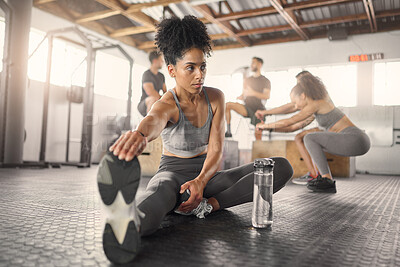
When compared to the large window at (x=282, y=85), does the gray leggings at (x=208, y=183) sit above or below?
below

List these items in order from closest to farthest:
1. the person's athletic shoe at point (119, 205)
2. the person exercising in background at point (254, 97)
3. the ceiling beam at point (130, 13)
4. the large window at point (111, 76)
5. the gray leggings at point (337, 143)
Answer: the person's athletic shoe at point (119, 205) → the gray leggings at point (337, 143) → the person exercising in background at point (254, 97) → the ceiling beam at point (130, 13) → the large window at point (111, 76)

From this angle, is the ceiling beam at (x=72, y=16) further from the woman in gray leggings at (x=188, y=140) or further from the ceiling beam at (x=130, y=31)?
the woman in gray leggings at (x=188, y=140)

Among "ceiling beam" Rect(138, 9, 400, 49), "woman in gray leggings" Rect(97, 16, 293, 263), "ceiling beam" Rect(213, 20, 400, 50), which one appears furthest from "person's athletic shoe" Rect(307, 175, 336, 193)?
"ceiling beam" Rect(213, 20, 400, 50)

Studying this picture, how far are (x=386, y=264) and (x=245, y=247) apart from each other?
0.37 meters

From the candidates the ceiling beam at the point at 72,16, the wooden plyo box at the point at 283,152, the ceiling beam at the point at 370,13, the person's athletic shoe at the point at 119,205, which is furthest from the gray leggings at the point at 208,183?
the ceiling beam at the point at 72,16

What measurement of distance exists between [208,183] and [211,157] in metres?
0.15

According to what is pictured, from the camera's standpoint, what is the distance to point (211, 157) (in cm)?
138

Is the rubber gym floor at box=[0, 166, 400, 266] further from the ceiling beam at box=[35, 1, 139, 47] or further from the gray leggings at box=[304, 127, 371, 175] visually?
the ceiling beam at box=[35, 1, 139, 47]

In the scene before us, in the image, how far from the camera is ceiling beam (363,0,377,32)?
539cm

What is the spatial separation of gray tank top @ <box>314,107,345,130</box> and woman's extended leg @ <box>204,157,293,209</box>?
143 centimetres

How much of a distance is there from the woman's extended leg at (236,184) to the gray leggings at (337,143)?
1220mm

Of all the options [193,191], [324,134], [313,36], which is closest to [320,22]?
[313,36]

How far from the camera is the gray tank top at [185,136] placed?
1373 mm

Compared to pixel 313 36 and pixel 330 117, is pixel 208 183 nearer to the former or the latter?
pixel 330 117
